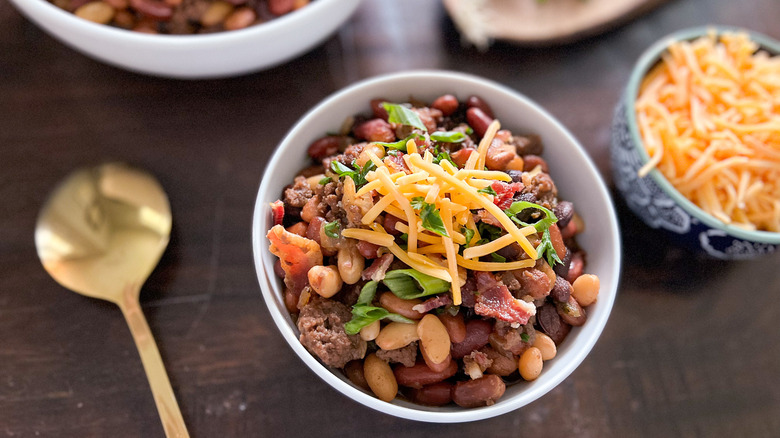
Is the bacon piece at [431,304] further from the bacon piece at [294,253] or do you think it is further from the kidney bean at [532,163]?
the kidney bean at [532,163]

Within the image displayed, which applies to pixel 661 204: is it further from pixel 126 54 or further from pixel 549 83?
pixel 126 54

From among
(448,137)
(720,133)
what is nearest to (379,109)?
(448,137)

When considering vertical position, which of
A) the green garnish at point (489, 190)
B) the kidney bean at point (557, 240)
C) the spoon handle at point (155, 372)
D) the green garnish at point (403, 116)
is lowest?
the spoon handle at point (155, 372)

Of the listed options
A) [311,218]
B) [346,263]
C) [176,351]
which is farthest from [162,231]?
[346,263]

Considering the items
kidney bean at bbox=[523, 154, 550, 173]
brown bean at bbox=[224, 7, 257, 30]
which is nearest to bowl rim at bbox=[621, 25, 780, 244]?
kidney bean at bbox=[523, 154, 550, 173]

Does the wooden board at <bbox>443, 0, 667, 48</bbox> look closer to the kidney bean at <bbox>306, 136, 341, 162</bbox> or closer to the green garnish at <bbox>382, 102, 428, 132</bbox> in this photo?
the green garnish at <bbox>382, 102, 428, 132</bbox>

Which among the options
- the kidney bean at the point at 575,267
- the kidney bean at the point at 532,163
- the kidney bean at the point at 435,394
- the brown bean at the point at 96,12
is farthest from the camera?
the brown bean at the point at 96,12

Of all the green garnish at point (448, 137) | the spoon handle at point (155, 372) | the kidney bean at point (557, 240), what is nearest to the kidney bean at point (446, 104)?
the green garnish at point (448, 137)

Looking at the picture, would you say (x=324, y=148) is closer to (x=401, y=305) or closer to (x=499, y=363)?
(x=401, y=305)
